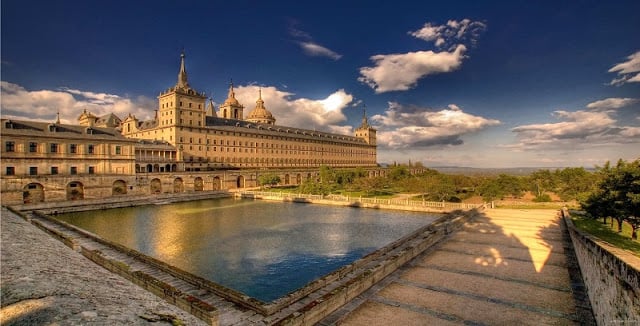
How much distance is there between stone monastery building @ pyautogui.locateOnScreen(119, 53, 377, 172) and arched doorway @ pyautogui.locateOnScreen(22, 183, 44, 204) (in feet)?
83.3

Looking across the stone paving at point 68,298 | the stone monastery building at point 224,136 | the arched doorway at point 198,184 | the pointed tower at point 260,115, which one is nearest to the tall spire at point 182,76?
the stone monastery building at point 224,136

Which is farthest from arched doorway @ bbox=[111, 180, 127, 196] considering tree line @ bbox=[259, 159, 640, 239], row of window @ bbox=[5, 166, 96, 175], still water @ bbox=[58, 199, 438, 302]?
tree line @ bbox=[259, 159, 640, 239]

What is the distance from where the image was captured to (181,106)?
71.4 metres

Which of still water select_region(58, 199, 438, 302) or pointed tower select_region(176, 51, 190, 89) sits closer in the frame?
still water select_region(58, 199, 438, 302)

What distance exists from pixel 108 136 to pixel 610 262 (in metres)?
63.0

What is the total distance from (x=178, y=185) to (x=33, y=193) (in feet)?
71.4

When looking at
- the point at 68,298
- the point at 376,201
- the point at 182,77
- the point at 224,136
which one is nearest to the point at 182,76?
the point at 182,77

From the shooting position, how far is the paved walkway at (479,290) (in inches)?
451

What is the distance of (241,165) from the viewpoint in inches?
3280

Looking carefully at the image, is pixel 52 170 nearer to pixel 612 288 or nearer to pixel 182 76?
pixel 182 76

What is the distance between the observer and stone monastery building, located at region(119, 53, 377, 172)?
71250 mm

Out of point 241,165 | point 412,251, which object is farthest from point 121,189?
point 412,251

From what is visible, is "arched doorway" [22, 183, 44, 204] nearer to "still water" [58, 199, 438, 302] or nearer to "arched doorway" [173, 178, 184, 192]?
"still water" [58, 199, 438, 302]

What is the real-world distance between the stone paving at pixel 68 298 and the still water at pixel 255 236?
732cm
